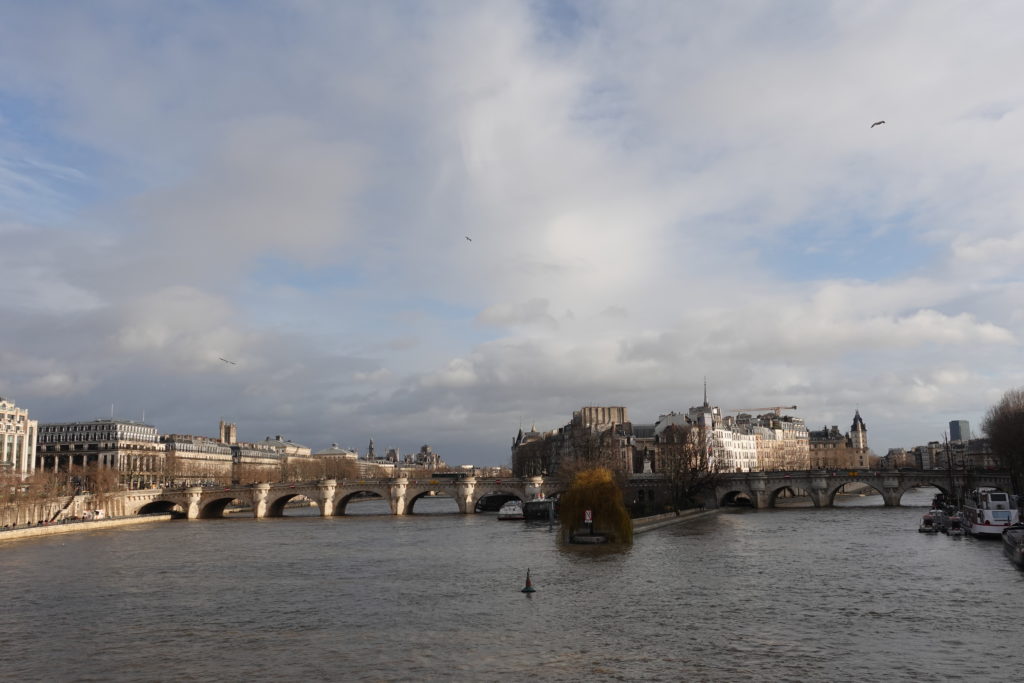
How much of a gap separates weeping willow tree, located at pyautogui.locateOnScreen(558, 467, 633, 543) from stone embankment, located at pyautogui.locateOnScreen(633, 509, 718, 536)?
9.08 m

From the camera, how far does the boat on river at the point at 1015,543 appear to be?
50.1 metres

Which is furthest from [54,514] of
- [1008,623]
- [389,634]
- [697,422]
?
[697,422]

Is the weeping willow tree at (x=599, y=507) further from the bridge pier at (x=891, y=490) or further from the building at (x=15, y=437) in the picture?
the building at (x=15, y=437)

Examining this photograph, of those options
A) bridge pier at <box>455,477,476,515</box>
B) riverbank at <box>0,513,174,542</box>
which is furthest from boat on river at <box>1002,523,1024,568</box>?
riverbank at <box>0,513,174,542</box>

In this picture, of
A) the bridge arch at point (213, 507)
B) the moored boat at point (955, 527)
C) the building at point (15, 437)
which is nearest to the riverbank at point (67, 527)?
the bridge arch at point (213, 507)

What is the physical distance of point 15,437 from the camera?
151m

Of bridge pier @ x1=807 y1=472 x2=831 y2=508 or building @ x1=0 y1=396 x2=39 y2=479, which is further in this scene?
building @ x1=0 y1=396 x2=39 y2=479

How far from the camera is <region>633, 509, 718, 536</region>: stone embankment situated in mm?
79706

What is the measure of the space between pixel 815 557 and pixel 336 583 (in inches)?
1215

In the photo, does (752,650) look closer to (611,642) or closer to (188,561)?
(611,642)

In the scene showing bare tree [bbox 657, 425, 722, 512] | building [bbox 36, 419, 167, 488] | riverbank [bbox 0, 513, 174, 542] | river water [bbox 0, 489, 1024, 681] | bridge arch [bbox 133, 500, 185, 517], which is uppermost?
building [bbox 36, 419, 167, 488]

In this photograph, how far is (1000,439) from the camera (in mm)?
94688

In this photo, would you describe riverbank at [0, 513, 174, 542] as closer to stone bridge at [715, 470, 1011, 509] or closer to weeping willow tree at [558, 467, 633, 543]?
weeping willow tree at [558, 467, 633, 543]

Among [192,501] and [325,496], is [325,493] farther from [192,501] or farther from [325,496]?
[192,501]
